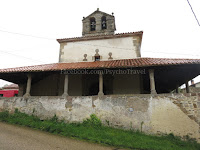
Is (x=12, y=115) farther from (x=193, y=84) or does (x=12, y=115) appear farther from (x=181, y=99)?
(x=193, y=84)

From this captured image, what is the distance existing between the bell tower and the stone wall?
684cm

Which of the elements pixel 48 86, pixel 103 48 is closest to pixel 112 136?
pixel 48 86

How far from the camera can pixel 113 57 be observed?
32.0ft

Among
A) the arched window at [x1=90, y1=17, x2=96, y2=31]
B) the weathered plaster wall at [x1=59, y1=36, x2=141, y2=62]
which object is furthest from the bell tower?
the weathered plaster wall at [x1=59, y1=36, x2=141, y2=62]

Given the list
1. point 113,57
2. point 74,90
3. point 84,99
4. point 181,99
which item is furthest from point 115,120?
point 113,57

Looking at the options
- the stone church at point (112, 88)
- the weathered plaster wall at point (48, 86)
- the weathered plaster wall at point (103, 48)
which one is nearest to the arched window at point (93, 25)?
the stone church at point (112, 88)

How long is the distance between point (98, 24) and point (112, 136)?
938 cm

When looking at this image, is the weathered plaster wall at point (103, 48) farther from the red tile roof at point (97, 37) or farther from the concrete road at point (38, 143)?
the concrete road at point (38, 143)

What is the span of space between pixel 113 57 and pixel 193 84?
27081 mm

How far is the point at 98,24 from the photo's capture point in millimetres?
11297

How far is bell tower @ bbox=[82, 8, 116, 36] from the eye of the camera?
11.1m

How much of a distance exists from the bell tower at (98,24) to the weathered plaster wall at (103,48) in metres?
1.23

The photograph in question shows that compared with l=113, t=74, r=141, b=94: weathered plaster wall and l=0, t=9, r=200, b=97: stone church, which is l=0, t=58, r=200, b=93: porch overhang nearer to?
l=0, t=9, r=200, b=97: stone church

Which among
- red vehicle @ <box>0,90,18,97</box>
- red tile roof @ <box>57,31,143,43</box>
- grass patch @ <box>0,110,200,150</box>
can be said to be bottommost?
grass patch @ <box>0,110,200,150</box>
